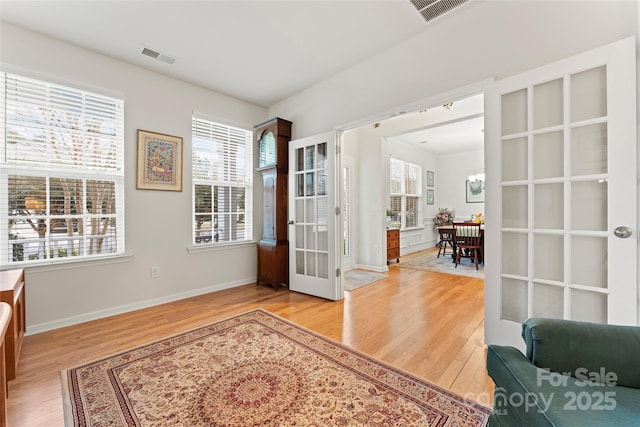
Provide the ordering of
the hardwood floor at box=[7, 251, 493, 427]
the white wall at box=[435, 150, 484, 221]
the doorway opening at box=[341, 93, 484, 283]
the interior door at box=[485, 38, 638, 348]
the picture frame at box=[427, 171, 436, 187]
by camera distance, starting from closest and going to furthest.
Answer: the interior door at box=[485, 38, 638, 348] → the hardwood floor at box=[7, 251, 493, 427] → the doorway opening at box=[341, 93, 484, 283] → the white wall at box=[435, 150, 484, 221] → the picture frame at box=[427, 171, 436, 187]

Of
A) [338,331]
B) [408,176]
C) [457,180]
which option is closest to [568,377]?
[338,331]

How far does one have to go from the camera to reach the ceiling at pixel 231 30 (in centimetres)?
219

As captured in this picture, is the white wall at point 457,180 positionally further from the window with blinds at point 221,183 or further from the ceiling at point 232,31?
the window with blinds at point 221,183

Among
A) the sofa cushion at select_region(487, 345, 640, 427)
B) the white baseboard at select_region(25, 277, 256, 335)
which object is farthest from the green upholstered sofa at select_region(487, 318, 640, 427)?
the white baseboard at select_region(25, 277, 256, 335)

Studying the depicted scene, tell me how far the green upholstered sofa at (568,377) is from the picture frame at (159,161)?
3.52 m

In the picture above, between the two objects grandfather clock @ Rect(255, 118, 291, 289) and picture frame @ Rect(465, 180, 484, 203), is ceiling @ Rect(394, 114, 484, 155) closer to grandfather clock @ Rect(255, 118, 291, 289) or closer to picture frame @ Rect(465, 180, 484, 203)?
picture frame @ Rect(465, 180, 484, 203)

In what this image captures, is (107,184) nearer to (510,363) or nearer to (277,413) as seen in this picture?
(277,413)

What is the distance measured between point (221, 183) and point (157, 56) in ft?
5.34

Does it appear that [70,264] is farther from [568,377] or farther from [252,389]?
[568,377]

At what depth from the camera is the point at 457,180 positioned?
8.08m

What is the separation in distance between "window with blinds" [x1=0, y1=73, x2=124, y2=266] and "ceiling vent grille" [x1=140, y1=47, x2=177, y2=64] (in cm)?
61

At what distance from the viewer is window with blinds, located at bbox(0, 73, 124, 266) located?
2.39 meters

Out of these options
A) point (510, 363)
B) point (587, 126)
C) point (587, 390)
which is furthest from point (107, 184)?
point (587, 126)

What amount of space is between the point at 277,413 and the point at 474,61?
2.92 metres
